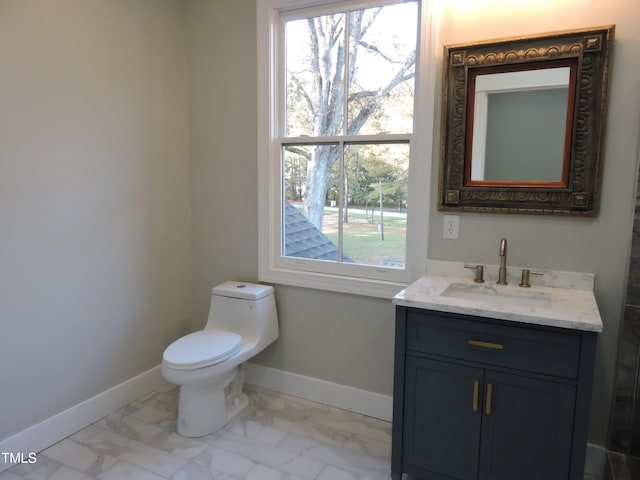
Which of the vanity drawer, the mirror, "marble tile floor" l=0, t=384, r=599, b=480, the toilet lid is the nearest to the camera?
the vanity drawer

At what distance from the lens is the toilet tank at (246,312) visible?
2.47 meters

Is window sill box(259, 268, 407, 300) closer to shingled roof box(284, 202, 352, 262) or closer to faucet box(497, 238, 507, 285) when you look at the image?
shingled roof box(284, 202, 352, 262)

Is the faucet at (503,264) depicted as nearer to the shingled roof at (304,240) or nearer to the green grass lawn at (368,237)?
the green grass lawn at (368,237)

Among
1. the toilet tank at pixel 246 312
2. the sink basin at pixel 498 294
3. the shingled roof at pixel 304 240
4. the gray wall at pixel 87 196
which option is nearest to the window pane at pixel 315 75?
the shingled roof at pixel 304 240

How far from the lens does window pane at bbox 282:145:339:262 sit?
2.49 m

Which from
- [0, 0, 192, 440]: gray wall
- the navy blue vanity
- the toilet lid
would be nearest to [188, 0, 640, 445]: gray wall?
[0, 0, 192, 440]: gray wall

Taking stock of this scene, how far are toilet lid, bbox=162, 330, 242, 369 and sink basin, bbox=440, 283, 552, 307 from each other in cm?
111

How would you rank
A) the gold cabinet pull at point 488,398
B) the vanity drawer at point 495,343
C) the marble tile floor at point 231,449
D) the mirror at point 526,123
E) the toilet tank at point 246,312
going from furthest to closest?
the toilet tank at point 246,312 → the marble tile floor at point 231,449 → the mirror at point 526,123 → the gold cabinet pull at point 488,398 → the vanity drawer at point 495,343

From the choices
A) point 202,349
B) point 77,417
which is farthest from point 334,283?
point 77,417

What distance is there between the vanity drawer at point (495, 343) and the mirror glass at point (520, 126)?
2.44ft

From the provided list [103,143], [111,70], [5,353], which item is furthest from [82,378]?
[111,70]

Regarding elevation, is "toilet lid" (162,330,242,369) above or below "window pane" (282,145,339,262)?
below

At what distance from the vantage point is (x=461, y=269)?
84.2 inches

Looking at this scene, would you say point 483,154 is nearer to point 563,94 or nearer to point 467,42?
point 563,94
